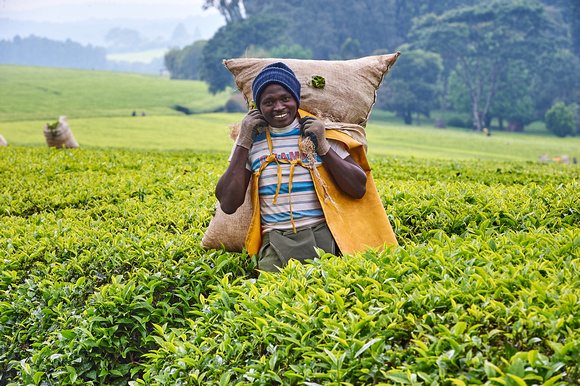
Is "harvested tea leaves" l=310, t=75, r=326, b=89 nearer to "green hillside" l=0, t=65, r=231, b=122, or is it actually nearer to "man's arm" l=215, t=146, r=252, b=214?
"man's arm" l=215, t=146, r=252, b=214

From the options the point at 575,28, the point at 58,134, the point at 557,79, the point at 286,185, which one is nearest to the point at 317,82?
the point at 286,185

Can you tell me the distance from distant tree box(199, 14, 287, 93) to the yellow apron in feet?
147

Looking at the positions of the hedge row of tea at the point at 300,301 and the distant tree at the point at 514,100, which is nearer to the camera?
the hedge row of tea at the point at 300,301

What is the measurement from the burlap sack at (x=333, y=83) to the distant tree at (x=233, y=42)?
145 feet

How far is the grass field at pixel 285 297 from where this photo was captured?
6.73ft

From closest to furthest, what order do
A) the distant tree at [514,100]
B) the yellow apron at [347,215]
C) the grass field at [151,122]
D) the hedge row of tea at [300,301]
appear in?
the hedge row of tea at [300,301], the yellow apron at [347,215], the grass field at [151,122], the distant tree at [514,100]

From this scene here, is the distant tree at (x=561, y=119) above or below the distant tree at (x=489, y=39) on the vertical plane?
below

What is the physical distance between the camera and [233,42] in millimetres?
49219

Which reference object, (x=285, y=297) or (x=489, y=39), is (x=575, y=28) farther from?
(x=285, y=297)

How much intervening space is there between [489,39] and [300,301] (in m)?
47.2

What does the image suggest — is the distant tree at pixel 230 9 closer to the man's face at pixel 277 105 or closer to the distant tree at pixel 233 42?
the distant tree at pixel 233 42

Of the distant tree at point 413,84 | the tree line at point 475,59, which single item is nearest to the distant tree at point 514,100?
the tree line at point 475,59

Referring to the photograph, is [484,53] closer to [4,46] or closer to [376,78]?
[376,78]

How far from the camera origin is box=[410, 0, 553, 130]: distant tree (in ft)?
145
